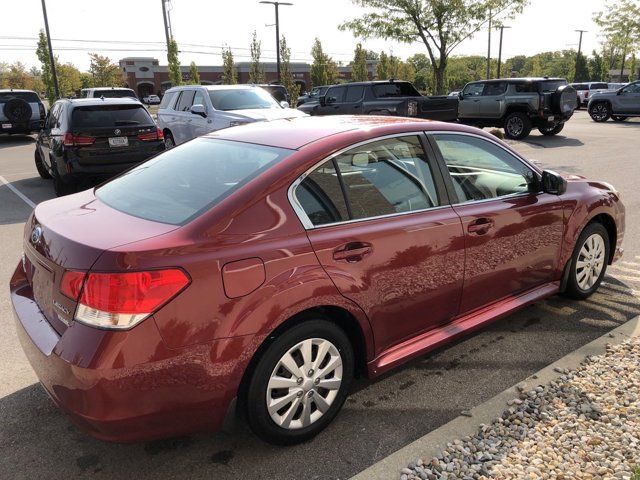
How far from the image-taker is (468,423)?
112 inches

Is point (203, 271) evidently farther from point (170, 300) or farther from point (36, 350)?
point (36, 350)

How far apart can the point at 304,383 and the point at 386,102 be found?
13.4 meters

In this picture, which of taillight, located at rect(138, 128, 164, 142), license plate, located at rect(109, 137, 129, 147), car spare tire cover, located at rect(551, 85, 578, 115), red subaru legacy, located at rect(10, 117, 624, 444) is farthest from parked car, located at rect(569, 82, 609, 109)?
red subaru legacy, located at rect(10, 117, 624, 444)

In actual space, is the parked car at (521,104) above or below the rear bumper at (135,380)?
above

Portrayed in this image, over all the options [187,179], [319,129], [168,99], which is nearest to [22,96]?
[168,99]

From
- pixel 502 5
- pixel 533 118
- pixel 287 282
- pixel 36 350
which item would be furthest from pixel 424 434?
pixel 502 5

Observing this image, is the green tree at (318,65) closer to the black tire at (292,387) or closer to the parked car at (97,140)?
the parked car at (97,140)

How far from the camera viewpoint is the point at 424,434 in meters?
2.83

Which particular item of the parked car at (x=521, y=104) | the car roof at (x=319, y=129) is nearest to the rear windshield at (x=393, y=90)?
the parked car at (x=521, y=104)

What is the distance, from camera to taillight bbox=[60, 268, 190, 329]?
7.07 ft

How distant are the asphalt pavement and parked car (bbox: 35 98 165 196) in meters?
4.07

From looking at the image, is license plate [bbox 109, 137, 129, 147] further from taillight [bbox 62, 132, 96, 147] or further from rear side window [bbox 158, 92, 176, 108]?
rear side window [bbox 158, 92, 176, 108]

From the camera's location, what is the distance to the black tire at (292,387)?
97.7 inches

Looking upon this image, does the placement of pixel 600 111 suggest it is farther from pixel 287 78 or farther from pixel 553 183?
pixel 553 183
